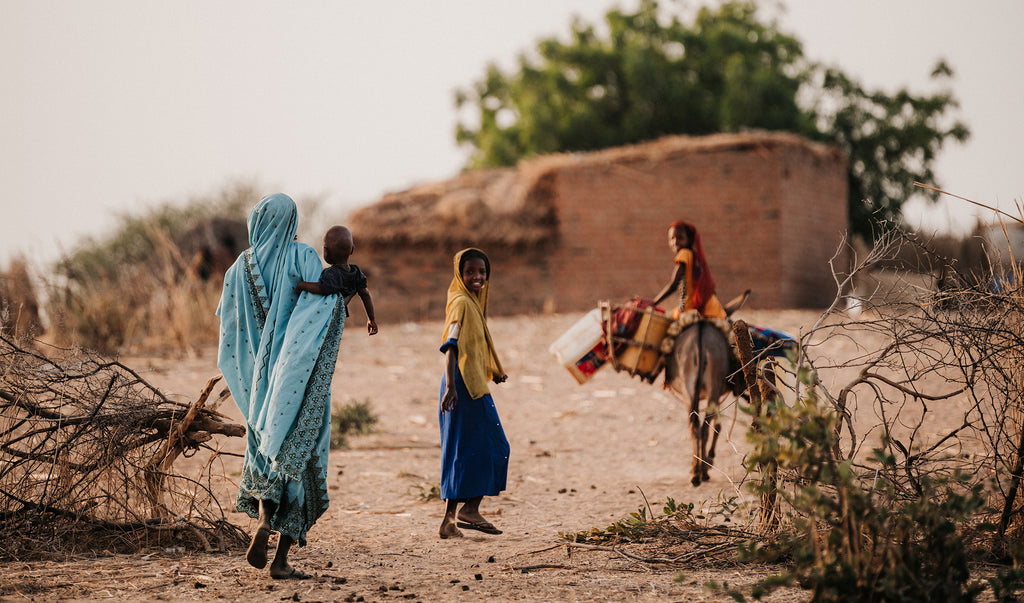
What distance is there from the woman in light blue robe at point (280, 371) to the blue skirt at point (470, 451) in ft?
3.56

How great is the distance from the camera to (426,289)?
1817 cm

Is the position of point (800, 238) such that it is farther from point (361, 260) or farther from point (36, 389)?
point (36, 389)

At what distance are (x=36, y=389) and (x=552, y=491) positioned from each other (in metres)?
3.87

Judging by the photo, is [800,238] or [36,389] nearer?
[36,389]

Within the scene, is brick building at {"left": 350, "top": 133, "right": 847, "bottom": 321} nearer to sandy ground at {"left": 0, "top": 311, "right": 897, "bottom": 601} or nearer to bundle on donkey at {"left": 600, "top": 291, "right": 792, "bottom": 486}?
sandy ground at {"left": 0, "top": 311, "right": 897, "bottom": 601}

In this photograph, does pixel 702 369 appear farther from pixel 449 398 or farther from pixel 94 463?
pixel 94 463

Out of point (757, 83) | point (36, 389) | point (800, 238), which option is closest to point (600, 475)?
point (36, 389)

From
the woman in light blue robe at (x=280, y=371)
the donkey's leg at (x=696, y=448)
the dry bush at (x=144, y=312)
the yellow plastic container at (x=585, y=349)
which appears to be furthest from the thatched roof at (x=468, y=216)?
the woman in light blue robe at (x=280, y=371)

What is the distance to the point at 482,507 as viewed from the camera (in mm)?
6871

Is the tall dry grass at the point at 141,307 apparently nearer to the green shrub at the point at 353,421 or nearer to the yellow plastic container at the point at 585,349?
the green shrub at the point at 353,421

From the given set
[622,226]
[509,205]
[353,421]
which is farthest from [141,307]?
[622,226]

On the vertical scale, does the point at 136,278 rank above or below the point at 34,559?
above

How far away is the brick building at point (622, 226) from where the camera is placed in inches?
648

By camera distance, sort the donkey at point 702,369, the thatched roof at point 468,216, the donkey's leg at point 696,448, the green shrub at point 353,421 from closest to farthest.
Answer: the donkey's leg at point 696,448 → the donkey at point 702,369 → the green shrub at point 353,421 → the thatched roof at point 468,216
